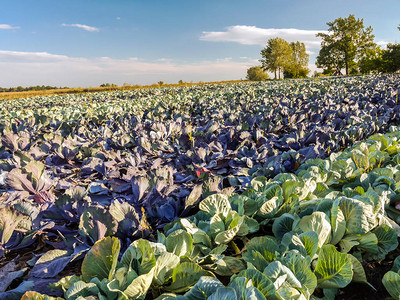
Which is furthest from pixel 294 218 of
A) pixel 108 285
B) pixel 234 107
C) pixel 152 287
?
pixel 234 107

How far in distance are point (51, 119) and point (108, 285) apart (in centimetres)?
594

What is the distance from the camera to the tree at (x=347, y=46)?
51.7 meters

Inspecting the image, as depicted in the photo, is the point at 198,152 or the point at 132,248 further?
the point at 198,152

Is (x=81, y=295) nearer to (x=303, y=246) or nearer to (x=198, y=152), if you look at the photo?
(x=303, y=246)

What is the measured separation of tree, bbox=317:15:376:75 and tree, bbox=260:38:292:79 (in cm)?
893

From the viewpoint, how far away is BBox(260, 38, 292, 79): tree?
60312 mm

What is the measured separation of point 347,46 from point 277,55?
14.0 metres

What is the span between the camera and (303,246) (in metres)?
1.13

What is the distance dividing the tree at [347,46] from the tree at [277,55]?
352 inches

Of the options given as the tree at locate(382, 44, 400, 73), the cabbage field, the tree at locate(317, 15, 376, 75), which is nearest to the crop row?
the cabbage field

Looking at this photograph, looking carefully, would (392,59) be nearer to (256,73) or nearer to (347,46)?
(347,46)

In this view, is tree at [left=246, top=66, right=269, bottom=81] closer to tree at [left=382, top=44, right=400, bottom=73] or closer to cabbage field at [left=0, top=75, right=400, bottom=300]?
tree at [left=382, top=44, right=400, bottom=73]

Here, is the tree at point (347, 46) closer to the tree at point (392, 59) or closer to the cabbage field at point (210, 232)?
the tree at point (392, 59)

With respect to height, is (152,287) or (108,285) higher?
(108,285)
